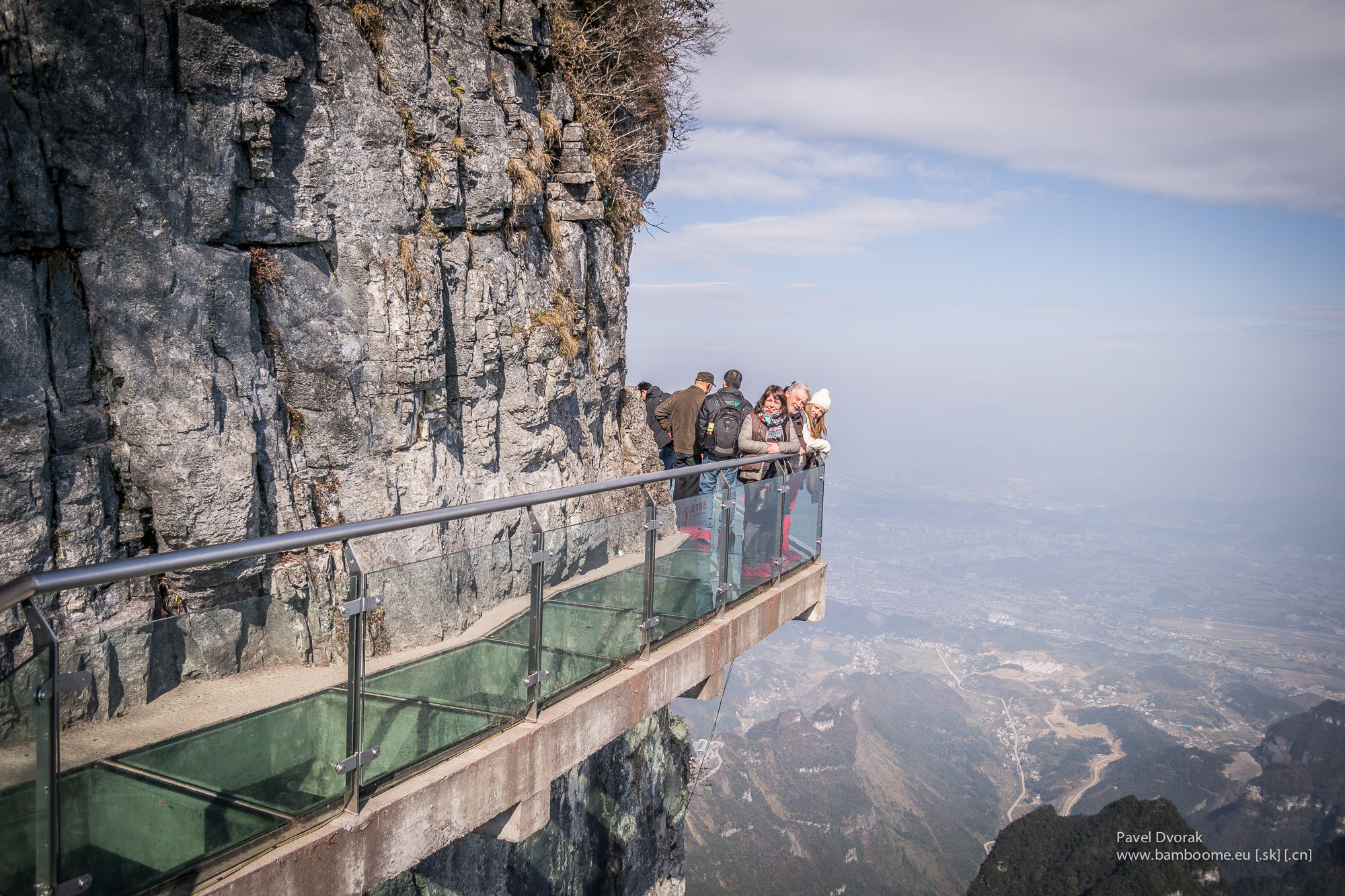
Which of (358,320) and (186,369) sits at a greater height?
(358,320)

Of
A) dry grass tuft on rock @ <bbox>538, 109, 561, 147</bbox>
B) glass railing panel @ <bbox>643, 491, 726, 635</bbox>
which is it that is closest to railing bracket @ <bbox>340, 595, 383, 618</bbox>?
glass railing panel @ <bbox>643, 491, 726, 635</bbox>

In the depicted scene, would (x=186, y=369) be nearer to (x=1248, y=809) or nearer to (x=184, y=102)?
(x=184, y=102)

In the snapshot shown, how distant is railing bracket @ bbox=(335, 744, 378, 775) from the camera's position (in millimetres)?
3521

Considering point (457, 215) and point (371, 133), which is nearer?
point (371, 133)

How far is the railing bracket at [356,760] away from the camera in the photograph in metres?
3.52

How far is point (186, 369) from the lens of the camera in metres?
6.37

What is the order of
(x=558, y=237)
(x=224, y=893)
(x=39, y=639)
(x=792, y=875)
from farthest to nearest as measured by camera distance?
(x=792, y=875), (x=558, y=237), (x=224, y=893), (x=39, y=639)

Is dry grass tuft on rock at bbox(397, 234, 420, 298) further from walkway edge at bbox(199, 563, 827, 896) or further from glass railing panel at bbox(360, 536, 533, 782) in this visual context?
glass railing panel at bbox(360, 536, 533, 782)

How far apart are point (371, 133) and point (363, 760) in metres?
6.74

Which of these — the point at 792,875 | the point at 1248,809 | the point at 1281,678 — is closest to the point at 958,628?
the point at 1281,678

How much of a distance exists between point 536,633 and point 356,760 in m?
1.27

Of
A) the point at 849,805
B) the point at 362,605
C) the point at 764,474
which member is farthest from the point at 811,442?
the point at 849,805

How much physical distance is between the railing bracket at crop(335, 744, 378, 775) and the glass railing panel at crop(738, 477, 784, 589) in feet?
14.0

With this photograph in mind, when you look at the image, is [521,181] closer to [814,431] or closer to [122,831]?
[814,431]
